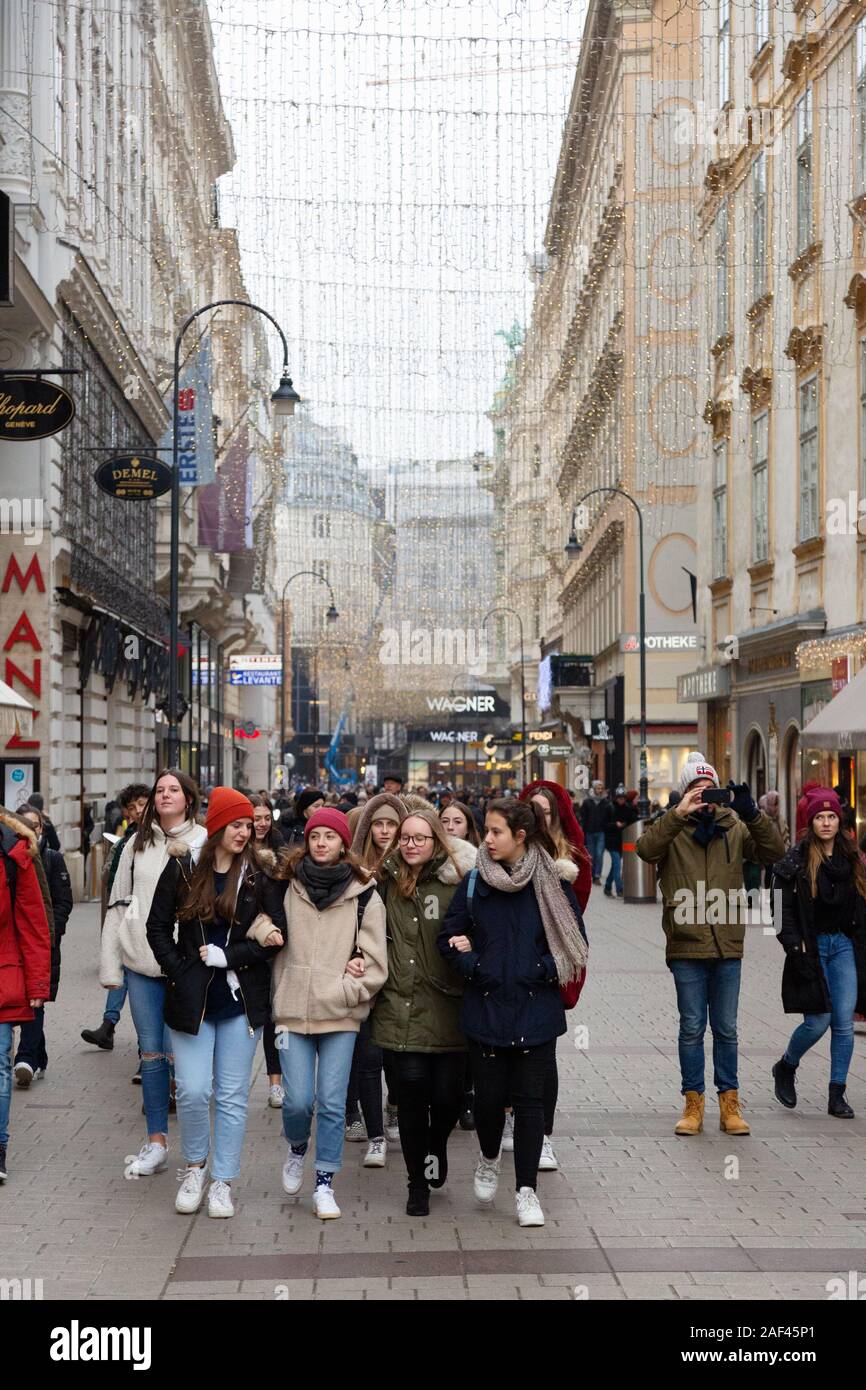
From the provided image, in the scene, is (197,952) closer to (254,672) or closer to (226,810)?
(226,810)

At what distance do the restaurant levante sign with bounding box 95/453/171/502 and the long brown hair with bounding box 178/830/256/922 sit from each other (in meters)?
17.6

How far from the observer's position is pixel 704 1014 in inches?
374

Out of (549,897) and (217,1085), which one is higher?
(549,897)

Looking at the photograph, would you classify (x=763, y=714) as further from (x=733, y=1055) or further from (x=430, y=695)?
(x=430, y=695)

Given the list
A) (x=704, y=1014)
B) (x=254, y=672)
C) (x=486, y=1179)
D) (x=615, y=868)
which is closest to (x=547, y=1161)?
(x=486, y=1179)

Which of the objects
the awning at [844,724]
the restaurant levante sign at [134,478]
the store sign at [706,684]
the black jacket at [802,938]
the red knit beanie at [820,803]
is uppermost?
the restaurant levante sign at [134,478]

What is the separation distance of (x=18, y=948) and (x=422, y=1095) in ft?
7.09

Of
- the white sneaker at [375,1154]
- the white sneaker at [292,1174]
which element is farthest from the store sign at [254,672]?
the white sneaker at [292,1174]

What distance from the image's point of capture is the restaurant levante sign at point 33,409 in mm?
18203

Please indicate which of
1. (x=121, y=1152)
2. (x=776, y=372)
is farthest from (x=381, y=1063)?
(x=776, y=372)

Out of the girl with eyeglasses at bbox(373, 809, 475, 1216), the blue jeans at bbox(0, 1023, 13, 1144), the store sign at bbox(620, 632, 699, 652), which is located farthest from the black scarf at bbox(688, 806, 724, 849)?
the store sign at bbox(620, 632, 699, 652)

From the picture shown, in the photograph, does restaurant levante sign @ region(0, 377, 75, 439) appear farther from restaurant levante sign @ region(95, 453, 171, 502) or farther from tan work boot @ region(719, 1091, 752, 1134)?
tan work boot @ region(719, 1091, 752, 1134)

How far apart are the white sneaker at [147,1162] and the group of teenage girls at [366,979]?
0.63 metres

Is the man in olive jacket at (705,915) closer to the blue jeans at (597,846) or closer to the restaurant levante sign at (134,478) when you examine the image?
the restaurant levante sign at (134,478)
